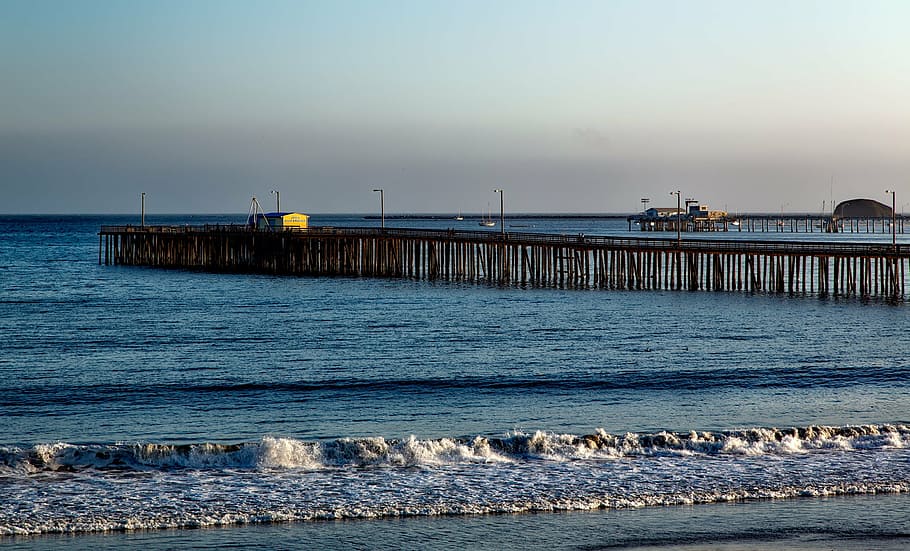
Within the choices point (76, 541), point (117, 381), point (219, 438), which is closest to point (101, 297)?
point (117, 381)

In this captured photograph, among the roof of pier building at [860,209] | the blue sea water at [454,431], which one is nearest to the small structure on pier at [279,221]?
the blue sea water at [454,431]

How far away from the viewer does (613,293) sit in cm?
5656

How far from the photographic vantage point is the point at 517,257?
69875mm

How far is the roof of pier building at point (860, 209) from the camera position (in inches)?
7426

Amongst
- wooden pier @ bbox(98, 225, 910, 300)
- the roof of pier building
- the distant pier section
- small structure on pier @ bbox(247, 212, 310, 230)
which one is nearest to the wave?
wooden pier @ bbox(98, 225, 910, 300)

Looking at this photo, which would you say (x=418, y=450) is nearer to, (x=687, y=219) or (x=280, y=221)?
(x=280, y=221)

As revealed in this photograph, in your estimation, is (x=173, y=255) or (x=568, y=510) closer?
(x=568, y=510)

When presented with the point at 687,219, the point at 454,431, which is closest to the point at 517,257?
the point at 454,431

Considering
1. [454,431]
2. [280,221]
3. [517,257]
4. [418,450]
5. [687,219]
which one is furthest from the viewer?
[687,219]

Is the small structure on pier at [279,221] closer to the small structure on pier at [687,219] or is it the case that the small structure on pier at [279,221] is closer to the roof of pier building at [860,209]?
the small structure on pier at [687,219]

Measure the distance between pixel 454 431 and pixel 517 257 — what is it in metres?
49.9

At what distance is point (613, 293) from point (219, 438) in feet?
129

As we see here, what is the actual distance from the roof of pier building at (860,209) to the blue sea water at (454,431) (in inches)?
6182

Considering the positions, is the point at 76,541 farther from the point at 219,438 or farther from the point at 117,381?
the point at 117,381
